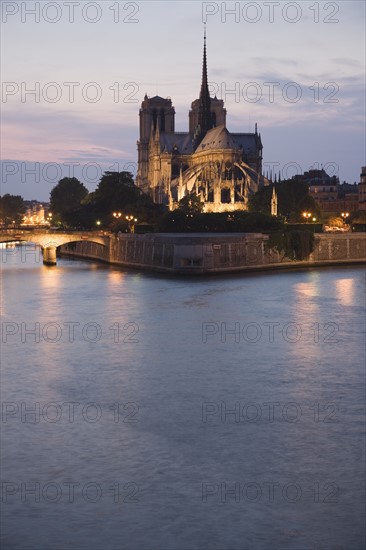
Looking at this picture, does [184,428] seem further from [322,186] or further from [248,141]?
[322,186]

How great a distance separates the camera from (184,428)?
775 inches

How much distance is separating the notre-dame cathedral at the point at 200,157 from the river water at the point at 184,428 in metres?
55.4

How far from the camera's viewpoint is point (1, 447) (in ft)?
59.5

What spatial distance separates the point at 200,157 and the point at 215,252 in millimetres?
53627

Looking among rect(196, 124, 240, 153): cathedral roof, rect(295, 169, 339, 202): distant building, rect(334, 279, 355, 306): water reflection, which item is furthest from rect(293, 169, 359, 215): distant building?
rect(334, 279, 355, 306): water reflection

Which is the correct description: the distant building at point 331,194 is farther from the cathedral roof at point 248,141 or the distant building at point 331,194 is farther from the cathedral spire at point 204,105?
the cathedral spire at point 204,105

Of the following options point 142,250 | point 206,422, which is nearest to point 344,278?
point 142,250

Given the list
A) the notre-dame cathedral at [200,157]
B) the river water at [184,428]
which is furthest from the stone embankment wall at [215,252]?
the notre-dame cathedral at [200,157]

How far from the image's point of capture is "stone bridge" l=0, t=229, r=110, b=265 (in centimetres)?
6438

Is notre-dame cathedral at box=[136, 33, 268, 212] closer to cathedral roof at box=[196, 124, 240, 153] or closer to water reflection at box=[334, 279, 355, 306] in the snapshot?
cathedral roof at box=[196, 124, 240, 153]

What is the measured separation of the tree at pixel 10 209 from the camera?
163 m

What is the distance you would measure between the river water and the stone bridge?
26985mm

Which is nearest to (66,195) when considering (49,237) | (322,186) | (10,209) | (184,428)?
(322,186)

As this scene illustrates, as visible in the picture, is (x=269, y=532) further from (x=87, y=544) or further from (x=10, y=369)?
(x=10, y=369)
